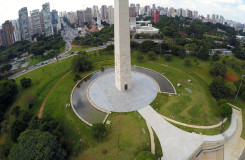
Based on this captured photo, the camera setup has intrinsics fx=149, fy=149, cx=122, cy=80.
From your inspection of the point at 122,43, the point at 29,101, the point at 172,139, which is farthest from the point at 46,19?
the point at 172,139

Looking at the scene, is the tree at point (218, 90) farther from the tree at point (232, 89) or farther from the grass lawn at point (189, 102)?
the grass lawn at point (189, 102)

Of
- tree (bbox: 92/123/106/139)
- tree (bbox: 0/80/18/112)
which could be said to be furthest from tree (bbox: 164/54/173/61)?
tree (bbox: 0/80/18/112)

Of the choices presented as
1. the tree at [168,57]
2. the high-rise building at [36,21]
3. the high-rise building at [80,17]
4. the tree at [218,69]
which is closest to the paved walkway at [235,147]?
the tree at [218,69]

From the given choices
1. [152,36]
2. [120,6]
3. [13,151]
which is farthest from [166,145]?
[152,36]

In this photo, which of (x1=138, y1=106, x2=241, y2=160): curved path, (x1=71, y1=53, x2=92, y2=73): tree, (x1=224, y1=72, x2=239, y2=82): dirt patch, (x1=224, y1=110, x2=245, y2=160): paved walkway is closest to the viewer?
(x1=138, y1=106, x2=241, y2=160): curved path

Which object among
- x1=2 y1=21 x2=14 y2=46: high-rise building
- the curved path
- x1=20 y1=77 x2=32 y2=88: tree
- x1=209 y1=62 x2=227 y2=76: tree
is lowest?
the curved path

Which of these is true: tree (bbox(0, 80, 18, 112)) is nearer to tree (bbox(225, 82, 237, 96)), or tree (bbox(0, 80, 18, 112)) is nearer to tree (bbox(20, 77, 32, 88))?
tree (bbox(20, 77, 32, 88))

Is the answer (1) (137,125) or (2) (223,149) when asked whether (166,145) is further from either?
(2) (223,149)
